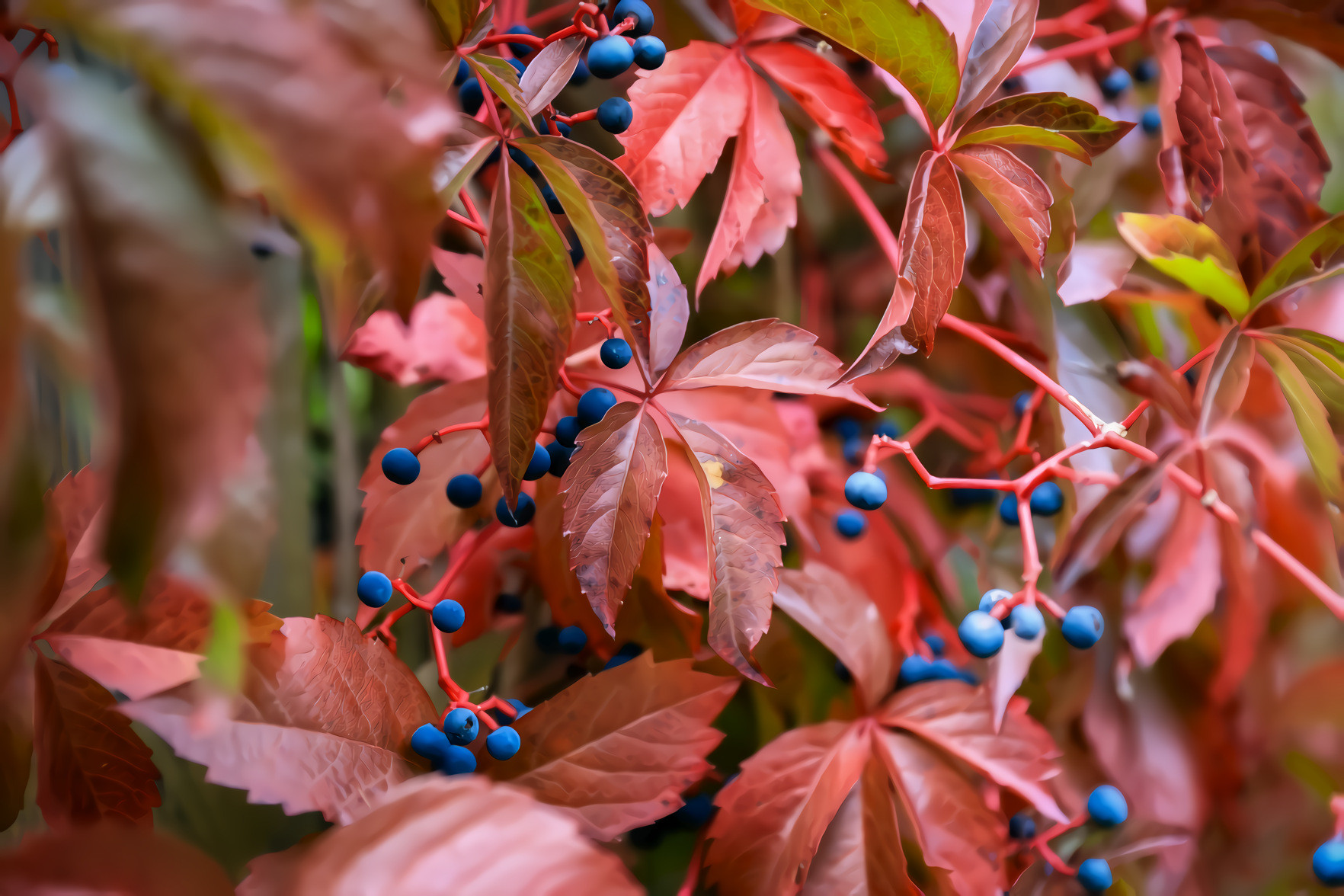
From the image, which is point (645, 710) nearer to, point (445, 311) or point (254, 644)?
point (254, 644)

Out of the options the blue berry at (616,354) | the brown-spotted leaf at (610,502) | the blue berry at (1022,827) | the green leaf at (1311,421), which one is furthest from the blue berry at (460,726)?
the green leaf at (1311,421)

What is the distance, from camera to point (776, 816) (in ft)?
1.65

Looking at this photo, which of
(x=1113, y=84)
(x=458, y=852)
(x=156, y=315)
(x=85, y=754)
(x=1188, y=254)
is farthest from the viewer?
(x=1113, y=84)

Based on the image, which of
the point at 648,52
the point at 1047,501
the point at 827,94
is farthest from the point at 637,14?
the point at 1047,501

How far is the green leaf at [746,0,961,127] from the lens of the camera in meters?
0.40

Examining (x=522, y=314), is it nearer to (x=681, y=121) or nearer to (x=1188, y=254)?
(x=681, y=121)

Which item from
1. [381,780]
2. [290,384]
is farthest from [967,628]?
[290,384]

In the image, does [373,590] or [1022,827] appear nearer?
[373,590]

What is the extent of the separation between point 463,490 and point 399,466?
48 millimetres

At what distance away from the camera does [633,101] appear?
18.6 inches

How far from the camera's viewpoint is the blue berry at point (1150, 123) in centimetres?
74

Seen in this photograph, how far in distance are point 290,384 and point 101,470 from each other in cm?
49

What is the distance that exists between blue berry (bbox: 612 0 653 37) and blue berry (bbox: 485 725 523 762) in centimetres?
43

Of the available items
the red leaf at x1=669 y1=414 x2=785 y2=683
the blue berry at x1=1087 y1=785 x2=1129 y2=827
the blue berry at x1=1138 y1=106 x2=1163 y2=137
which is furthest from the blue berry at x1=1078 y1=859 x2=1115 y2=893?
the blue berry at x1=1138 y1=106 x2=1163 y2=137
